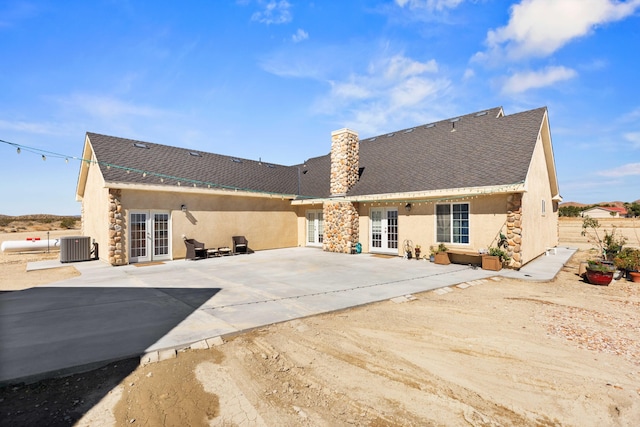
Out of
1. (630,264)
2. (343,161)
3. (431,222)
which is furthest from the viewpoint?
(343,161)

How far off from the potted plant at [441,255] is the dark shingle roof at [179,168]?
9.63 meters

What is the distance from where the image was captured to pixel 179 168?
1443 cm

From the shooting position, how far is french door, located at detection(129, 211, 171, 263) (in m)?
12.0

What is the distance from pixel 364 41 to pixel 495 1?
4566 millimetres

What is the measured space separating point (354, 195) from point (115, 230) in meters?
10.4

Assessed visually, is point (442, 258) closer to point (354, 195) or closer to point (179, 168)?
point (354, 195)

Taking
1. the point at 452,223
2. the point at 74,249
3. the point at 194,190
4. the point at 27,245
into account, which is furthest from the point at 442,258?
the point at 27,245

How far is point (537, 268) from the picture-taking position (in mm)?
10406

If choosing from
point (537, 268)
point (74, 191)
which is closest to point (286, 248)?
point (537, 268)

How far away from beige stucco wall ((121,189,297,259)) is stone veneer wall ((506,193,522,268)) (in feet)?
36.4

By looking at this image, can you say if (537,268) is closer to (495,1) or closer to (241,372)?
(495,1)

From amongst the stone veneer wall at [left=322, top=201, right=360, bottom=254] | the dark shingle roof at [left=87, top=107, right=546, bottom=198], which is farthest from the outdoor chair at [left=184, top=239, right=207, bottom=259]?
the stone veneer wall at [left=322, top=201, right=360, bottom=254]

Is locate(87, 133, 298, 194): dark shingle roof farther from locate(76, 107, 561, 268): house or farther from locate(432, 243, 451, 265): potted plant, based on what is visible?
locate(432, 243, 451, 265): potted plant

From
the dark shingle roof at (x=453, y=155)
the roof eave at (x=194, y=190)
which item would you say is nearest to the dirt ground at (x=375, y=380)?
the dark shingle roof at (x=453, y=155)
